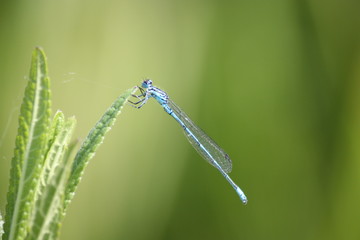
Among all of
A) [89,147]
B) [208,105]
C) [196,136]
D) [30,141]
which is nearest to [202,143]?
[196,136]

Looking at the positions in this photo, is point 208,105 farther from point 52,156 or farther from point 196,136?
point 52,156

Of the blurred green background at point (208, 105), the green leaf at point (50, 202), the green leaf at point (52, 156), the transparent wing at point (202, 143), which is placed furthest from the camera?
the transparent wing at point (202, 143)

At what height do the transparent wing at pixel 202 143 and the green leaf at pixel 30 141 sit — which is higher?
the green leaf at pixel 30 141

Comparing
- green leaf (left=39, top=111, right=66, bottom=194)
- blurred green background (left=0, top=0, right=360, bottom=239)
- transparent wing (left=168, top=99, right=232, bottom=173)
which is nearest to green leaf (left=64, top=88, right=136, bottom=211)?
green leaf (left=39, top=111, right=66, bottom=194)

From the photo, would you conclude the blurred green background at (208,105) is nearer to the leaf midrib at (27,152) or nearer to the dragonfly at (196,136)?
the dragonfly at (196,136)

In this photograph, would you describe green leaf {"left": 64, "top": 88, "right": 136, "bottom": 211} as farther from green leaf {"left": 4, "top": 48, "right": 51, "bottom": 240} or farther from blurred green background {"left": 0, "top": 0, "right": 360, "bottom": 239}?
blurred green background {"left": 0, "top": 0, "right": 360, "bottom": 239}

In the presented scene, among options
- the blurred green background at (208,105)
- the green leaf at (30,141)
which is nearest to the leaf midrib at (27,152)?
the green leaf at (30,141)
